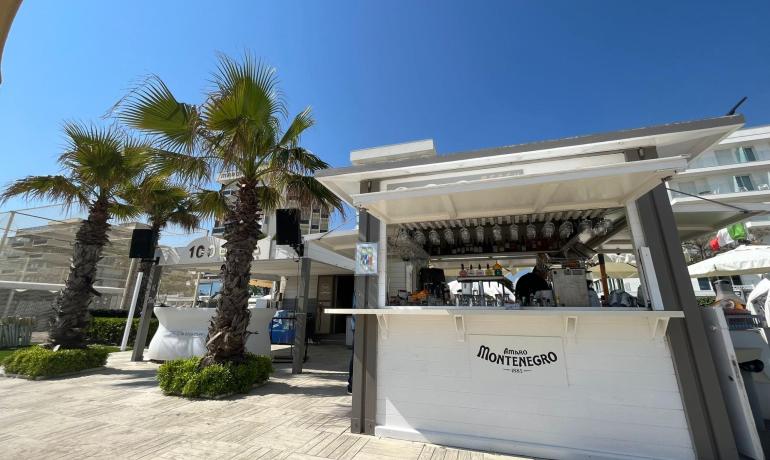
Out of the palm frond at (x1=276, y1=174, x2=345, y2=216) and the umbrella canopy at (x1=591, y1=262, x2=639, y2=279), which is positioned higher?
the palm frond at (x1=276, y1=174, x2=345, y2=216)

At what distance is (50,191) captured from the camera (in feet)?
21.3

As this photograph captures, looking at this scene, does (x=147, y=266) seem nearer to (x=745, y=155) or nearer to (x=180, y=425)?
(x=180, y=425)

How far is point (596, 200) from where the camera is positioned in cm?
344

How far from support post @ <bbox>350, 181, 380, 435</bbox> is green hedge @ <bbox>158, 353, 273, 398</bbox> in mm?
2452

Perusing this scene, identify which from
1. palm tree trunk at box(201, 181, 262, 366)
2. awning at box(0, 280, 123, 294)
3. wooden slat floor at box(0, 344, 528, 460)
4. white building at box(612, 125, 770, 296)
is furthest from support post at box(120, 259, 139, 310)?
white building at box(612, 125, 770, 296)

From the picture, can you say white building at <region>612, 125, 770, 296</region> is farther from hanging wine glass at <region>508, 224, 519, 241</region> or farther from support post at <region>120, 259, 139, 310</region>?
support post at <region>120, 259, 139, 310</region>

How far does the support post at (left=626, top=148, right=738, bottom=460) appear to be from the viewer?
2578 mm

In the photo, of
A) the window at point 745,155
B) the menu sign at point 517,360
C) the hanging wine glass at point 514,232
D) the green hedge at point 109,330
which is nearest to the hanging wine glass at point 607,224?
the hanging wine glass at point 514,232

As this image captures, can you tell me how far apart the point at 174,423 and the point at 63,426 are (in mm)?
1216

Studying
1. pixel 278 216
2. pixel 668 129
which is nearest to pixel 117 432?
pixel 278 216

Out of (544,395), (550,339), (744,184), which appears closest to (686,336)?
(550,339)

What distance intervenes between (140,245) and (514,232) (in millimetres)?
9282

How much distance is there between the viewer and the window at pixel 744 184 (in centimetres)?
2530

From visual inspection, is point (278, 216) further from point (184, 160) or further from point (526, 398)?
point (526, 398)
